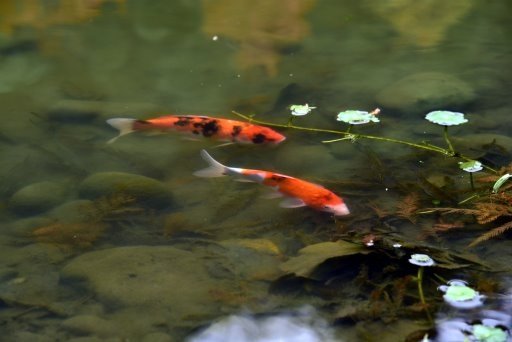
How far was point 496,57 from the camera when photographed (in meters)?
5.30

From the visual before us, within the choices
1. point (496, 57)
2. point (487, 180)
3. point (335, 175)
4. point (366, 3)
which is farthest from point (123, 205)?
point (366, 3)

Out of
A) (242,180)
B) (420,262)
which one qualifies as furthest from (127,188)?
(420,262)

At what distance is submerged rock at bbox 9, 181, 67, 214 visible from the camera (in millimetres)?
3445

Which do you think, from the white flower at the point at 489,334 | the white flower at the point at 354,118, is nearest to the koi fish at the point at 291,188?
the white flower at the point at 354,118

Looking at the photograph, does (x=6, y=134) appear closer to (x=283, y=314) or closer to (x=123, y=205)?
(x=123, y=205)

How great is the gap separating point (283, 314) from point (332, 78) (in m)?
2.75

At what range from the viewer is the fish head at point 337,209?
3.13 meters

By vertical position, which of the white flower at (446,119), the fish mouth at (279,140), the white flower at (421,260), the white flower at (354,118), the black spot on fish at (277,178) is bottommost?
the white flower at (421,260)

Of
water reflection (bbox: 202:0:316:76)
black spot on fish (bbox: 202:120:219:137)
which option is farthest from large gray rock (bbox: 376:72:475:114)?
black spot on fish (bbox: 202:120:219:137)

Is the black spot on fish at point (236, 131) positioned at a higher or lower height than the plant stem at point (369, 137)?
lower

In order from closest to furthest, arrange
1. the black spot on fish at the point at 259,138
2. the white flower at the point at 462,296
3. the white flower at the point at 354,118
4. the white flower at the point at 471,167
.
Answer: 1. the white flower at the point at 462,296
2. the white flower at the point at 471,167
3. the white flower at the point at 354,118
4. the black spot on fish at the point at 259,138

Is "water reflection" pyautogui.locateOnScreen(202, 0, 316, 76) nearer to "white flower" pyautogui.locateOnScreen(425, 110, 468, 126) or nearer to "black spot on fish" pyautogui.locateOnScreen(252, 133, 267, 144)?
"black spot on fish" pyautogui.locateOnScreen(252, 133, 267, 144)

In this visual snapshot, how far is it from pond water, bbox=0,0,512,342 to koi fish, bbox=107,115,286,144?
0.06 m

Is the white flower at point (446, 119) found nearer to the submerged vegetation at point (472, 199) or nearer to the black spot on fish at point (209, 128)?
the submerged vegetation at point (472, 199)
